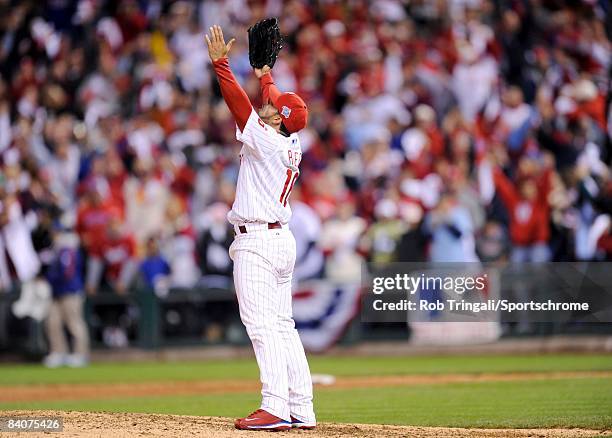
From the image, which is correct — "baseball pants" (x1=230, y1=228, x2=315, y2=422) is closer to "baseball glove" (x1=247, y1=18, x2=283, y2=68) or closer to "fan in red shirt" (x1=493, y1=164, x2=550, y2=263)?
"baseball glove" (x1=247, y1=18, x2=283, y2=68)

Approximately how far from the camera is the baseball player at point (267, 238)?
320 inches

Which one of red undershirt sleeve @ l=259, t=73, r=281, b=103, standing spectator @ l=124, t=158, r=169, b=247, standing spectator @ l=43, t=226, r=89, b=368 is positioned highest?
red undershirt sleeve @ l=259, t=73, r=281, b=103

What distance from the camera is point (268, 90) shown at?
8336 mm

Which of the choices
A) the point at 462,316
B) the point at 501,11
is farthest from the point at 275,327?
the point at 501,11

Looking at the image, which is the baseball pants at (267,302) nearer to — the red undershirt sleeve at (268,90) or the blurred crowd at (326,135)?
the red undershirt sleeve at (268,90)

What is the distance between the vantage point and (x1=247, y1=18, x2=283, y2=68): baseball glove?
8.36 meters

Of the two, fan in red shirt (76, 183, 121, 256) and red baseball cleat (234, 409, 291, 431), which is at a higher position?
fan in red shirt (76, 183, 121, 256)

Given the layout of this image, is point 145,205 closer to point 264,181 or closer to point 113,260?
point 113,260

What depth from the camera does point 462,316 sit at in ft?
47.7

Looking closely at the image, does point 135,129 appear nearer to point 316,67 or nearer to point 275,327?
point 316,67

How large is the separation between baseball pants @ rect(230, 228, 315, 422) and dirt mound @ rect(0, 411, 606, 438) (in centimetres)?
29

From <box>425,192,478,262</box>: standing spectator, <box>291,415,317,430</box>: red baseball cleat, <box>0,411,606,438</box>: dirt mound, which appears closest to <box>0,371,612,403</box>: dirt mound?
<box>425,192,478,262</box>: standing spectator

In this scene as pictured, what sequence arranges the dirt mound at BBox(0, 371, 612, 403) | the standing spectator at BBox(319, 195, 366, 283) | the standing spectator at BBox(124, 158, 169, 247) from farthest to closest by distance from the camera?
1. the standing spectator at BBox(124, 158, 169, 247)
2. the standing spectator at BBox(319, 195, 366, 283)
3. the dirt mound at BBox(0, 371, 612, 403)

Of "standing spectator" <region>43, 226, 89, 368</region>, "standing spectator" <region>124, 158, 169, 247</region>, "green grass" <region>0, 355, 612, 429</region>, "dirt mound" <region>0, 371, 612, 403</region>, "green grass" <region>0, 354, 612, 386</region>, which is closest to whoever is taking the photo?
"green grass" <region>0, 355, 612, 429</region>
